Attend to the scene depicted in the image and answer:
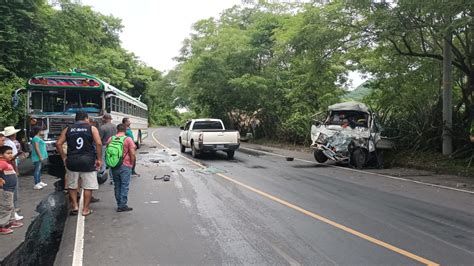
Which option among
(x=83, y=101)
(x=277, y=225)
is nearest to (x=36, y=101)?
(x=83, y=101)

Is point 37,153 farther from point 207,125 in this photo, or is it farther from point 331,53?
point 331,53

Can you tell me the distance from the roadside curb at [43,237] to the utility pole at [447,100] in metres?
13.3

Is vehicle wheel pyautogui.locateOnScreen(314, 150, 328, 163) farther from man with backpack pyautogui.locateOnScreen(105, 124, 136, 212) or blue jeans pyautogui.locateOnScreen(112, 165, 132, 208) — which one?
blue jeans pyautogui.locateOnScreen(112, 165, 132, 208)

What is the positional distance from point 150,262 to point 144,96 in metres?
63.9

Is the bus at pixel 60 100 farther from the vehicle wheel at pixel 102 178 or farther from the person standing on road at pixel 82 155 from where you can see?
the person standing on road at pixel 82 155

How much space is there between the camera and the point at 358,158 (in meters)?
16.0

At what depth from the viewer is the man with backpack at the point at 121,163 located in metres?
8.00

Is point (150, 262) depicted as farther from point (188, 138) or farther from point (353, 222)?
point (188, 138)

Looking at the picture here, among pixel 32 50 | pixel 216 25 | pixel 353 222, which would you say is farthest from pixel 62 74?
pixel 216 25

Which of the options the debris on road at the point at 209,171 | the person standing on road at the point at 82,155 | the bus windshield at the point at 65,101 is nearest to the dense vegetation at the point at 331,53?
the bus windshield at the point at 65,101

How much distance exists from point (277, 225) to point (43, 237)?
3.68 m

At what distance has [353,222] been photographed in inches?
281

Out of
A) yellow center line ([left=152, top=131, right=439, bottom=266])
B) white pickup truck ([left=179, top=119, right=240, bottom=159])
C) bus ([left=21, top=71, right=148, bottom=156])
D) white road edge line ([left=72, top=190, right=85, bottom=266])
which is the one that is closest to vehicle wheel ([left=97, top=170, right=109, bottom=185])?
bus ([left=21, top=71, right=148, bottom=156])

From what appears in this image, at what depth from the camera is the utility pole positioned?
15.5 m
